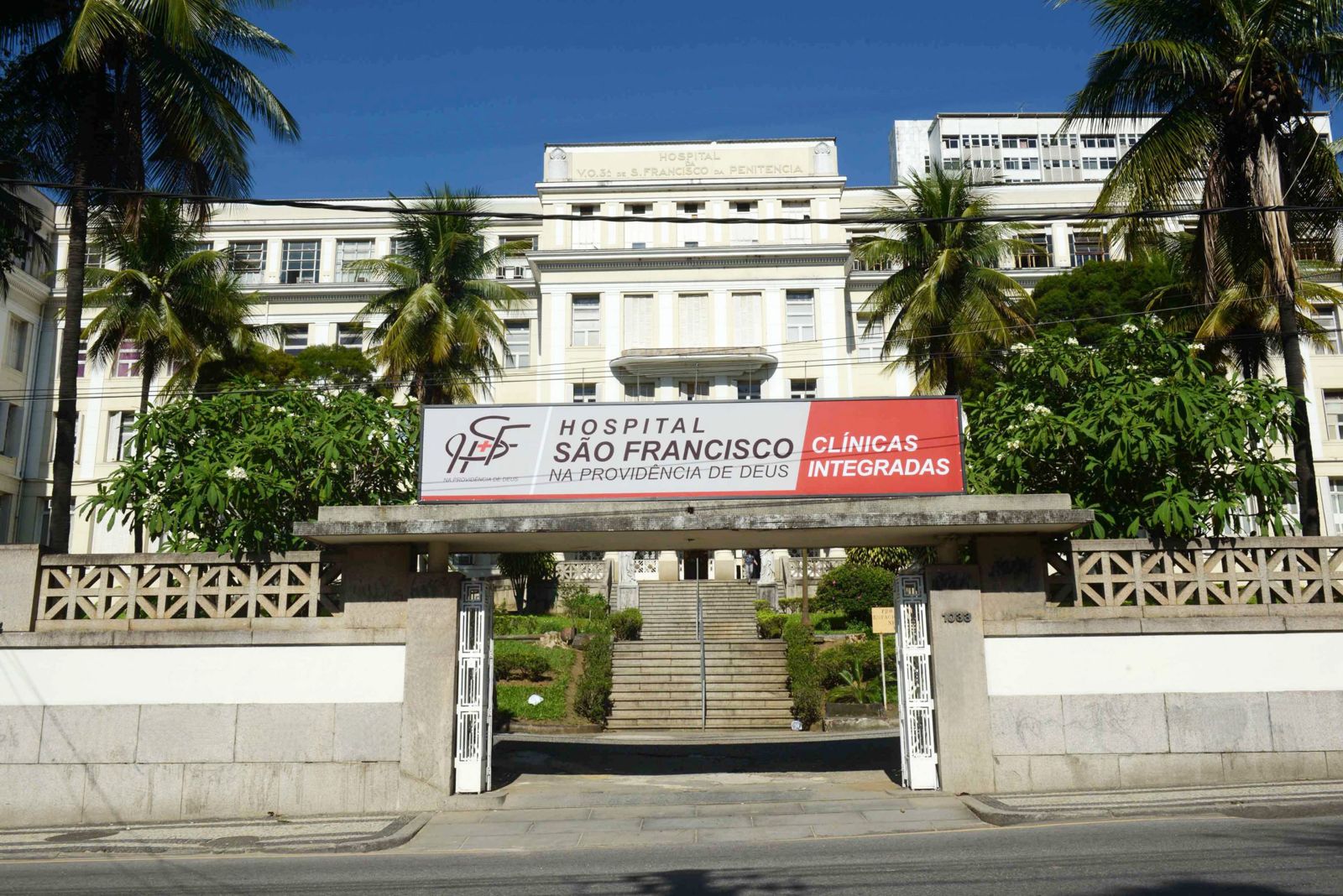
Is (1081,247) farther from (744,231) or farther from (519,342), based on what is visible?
(519,342)

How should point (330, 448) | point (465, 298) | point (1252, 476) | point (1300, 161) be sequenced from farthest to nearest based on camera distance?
point (465, 298)
point (1300, 161)
point (330, 448)
point (1252, 476)

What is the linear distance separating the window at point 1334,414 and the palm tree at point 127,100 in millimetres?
40296

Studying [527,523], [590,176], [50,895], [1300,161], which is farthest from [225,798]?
[590,176]

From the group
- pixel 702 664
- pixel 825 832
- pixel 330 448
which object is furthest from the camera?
pixel 702 664

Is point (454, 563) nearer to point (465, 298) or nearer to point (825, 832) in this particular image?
point (465, 298)

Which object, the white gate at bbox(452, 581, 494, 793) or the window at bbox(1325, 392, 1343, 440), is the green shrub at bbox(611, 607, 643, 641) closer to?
the white gate at bbox(452, 581, 494, 793)

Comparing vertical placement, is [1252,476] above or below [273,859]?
above

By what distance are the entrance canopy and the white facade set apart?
95.3 feet

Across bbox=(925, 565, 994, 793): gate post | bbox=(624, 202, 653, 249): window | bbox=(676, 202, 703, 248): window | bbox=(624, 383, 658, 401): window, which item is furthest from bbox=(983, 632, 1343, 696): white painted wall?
bbox=(624, 202, 653, 249): window

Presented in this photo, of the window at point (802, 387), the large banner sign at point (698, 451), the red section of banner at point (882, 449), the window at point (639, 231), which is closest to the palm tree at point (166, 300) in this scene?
the large banner sign at point (698, 451)

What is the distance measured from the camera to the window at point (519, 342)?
46469 millimetres

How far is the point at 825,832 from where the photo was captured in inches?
449

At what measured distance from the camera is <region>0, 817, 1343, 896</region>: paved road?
27.7 ft

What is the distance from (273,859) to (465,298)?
22.0 meters
